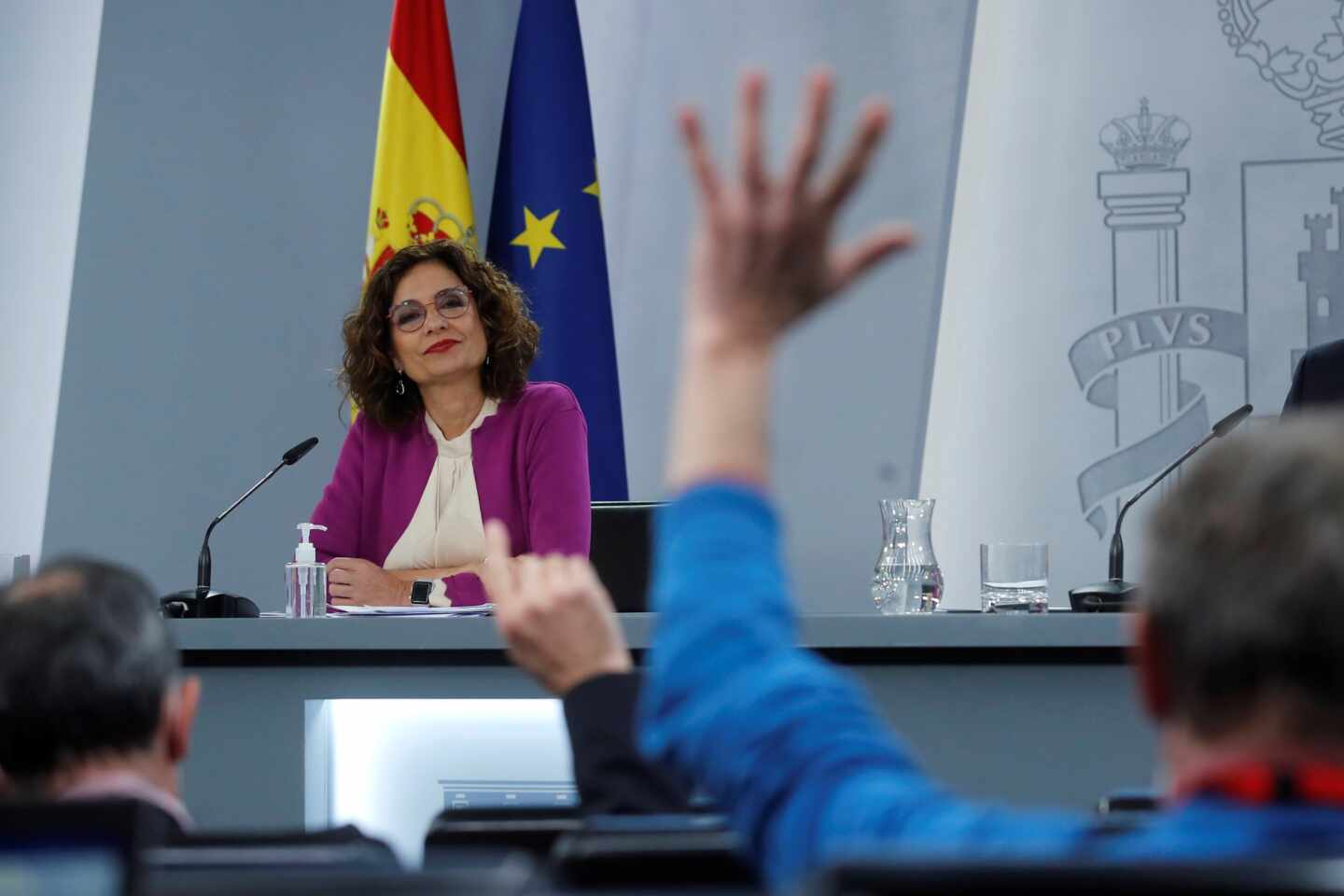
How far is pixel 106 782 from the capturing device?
1.07 m

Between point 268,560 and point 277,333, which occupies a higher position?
point 277,333

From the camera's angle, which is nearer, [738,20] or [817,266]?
[817,266]

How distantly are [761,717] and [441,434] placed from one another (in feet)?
9.60

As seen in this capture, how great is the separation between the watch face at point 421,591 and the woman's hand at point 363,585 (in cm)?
11

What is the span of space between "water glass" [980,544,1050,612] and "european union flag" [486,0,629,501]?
69.8 inches

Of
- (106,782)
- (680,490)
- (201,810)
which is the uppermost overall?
(680,490)

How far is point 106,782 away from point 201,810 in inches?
68.0

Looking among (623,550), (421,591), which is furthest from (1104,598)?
(421,591)

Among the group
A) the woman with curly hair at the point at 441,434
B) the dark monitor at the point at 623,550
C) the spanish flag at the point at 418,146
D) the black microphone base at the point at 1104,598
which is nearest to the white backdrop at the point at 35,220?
the spanish flag at the point at 418,146

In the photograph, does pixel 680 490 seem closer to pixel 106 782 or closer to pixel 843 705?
pixel 843 705

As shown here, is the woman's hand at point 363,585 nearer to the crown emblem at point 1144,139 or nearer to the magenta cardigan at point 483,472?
the magenta cardigan at point 483,472

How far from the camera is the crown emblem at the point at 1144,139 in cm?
473

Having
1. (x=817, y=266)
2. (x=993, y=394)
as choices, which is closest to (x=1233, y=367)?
(x=993, y=394)

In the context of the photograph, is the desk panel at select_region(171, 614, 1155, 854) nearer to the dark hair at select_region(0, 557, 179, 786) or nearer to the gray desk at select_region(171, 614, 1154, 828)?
the gray desk at select_region(171, 614, 1154, 828)
